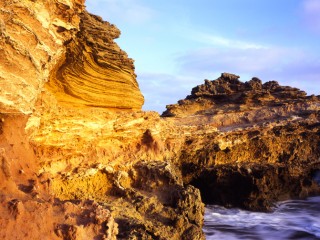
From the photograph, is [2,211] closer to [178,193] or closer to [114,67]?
[178,193]

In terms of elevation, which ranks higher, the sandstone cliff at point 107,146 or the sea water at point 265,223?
the sandstone cliff at point 107,146

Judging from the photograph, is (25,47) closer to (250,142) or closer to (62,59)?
(62,59)

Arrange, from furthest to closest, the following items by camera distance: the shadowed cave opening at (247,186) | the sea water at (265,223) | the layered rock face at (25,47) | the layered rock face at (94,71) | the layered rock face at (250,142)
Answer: the layered rock face at (250,142) < the shadowed cave opening at (247,186) < the sea water at (265,223) < the layered rock face at (94,71) < the layered rock face at (25,47)

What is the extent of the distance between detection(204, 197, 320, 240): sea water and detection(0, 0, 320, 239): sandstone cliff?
1.26ft

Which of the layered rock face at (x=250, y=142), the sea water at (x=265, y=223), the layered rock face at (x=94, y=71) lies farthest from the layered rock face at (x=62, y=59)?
the sea water at (x=265, y=223)

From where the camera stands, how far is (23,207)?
3328 millimetres

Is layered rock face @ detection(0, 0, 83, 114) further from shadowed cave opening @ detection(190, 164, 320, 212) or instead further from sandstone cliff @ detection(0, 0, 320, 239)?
shadowed cave opening @ detection(190, 164, 320, 212)

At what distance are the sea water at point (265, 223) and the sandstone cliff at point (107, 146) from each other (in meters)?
0.39

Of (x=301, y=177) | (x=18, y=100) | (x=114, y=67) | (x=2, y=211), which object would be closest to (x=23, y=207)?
(x=2, y=211)

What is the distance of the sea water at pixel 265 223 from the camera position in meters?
6.56

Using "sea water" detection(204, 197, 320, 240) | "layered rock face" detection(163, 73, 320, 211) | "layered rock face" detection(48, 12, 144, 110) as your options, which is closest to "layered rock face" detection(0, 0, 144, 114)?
"layered rock face" detection(48, 12, 144, 110)

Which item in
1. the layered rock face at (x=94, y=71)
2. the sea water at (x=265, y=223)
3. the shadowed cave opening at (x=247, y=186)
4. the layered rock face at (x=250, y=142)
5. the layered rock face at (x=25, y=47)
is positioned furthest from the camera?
the layered rock face at (x=250, y=142)

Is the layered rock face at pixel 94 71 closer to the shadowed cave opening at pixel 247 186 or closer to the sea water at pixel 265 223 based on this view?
the sea water at pixel 265 223

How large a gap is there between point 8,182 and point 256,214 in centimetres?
533
